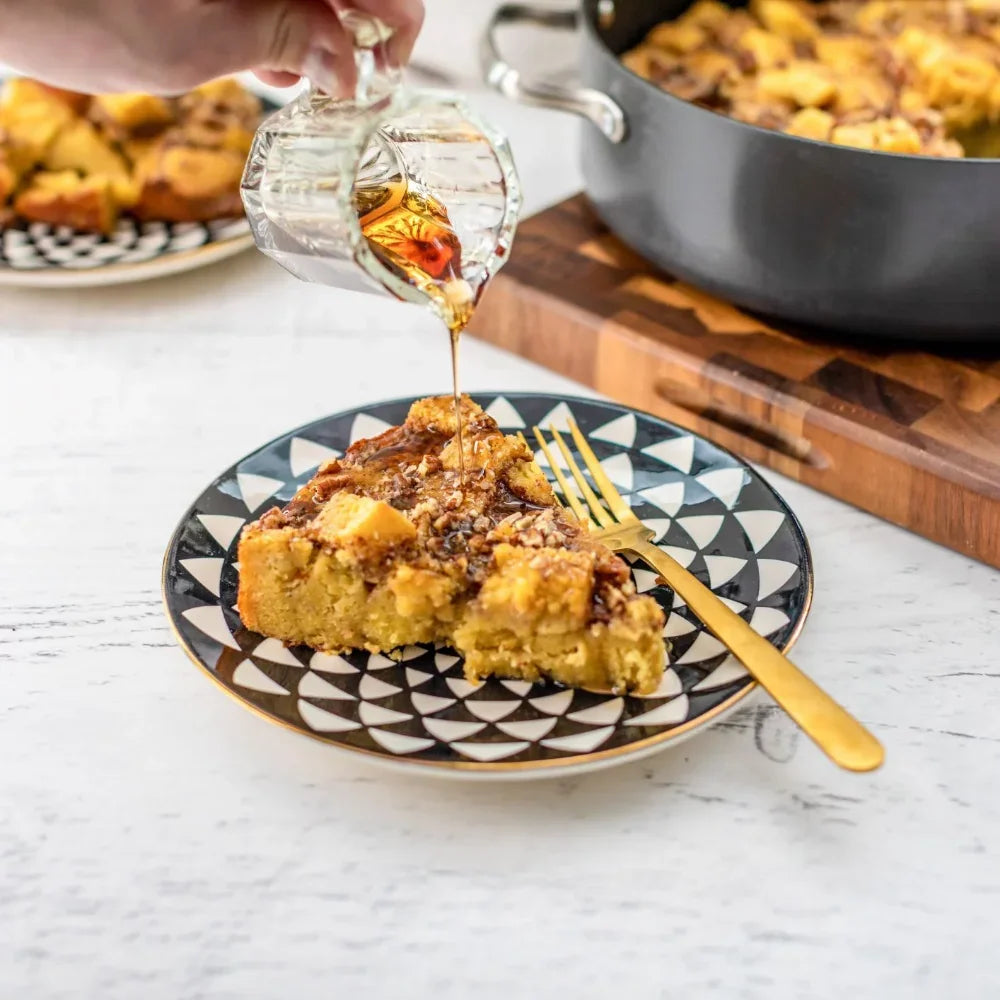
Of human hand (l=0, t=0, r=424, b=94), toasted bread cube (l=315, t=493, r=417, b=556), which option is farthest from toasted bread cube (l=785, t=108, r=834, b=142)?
toasted bread cube (l=315, t=493, r=417, b=556)

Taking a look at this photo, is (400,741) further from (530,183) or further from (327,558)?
(530,183)

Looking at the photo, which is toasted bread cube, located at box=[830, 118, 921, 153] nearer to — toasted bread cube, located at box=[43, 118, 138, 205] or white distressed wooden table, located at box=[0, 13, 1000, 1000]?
white distressed wooden table, located at box=[0, 13, 1000, 1000]

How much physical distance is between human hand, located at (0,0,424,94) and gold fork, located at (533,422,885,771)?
0.44 metres

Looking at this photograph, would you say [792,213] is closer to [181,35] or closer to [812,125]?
[812,125]

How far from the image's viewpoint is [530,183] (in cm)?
206

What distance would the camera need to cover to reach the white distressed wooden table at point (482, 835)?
3.06 feet

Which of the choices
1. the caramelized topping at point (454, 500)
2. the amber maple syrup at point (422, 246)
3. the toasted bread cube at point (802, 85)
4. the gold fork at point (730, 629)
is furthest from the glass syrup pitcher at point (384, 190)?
the toasted bread cube at point (802, 85)

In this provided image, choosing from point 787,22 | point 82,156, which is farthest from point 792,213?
point 82,156

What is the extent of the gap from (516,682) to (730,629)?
18 cm

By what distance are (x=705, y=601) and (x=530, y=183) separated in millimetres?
1123

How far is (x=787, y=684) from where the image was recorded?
1.01m

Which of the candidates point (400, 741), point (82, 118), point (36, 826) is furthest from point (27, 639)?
point (82, 118)

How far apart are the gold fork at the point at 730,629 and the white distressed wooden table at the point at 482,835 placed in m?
0.10

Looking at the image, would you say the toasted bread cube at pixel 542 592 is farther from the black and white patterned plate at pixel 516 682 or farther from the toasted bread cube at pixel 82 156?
the toasted bread cube at pixel 82 156
